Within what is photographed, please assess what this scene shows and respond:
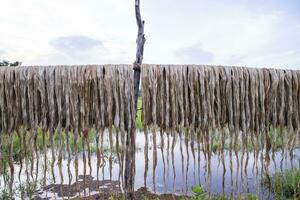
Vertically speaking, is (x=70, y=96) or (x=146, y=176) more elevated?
(x=70, y=96)

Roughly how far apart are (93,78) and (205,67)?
1.42 m

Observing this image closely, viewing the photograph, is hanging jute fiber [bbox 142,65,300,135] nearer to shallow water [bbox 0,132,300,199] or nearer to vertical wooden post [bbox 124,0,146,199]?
vertical wooden post [bbox 124,0,146,199]

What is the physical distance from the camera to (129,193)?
17.2 feet

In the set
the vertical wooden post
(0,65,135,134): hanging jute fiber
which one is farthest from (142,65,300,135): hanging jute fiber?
(0,65,135,134): hanging jute fiber

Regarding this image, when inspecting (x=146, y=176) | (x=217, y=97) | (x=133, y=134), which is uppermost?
(x=217, y=97)

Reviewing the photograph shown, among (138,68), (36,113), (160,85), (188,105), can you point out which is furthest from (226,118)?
(36,113)

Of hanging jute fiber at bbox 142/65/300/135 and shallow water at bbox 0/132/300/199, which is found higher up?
hanging jute fiber at bbox 142/65/300/135

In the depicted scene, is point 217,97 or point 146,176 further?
point 217,97

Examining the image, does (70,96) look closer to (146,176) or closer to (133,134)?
(133,134)

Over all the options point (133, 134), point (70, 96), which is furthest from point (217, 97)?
point (70, 96)

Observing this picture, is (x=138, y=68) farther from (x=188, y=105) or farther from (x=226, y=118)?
(x=226, y=118)

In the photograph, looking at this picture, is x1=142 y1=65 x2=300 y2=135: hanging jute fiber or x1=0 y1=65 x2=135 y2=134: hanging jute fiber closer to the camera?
x1=0 y1=65 x2=135 y2=134: hanging jute fiber

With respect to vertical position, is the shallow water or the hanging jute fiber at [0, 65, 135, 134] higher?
the hanging jute fiber at [0, 65, 135, 134]

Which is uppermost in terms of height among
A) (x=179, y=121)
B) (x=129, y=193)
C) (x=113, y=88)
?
(x=113, y=88)
